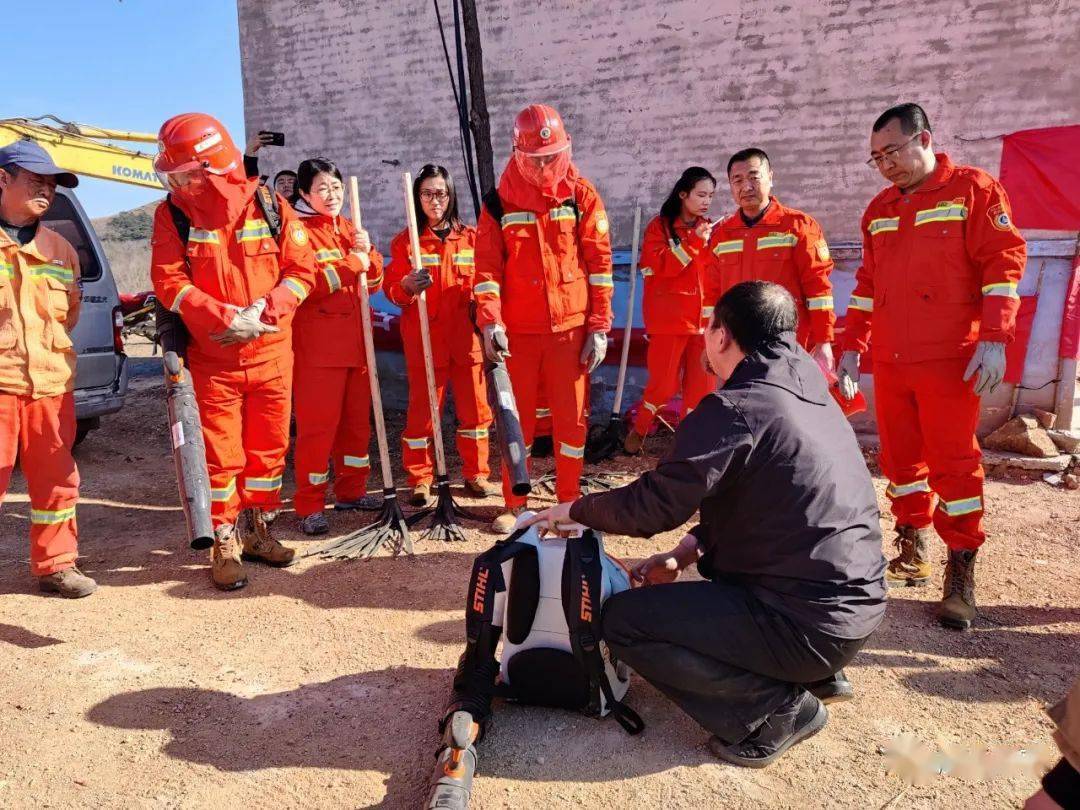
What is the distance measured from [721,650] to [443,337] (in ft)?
11.4

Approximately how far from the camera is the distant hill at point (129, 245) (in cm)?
2403

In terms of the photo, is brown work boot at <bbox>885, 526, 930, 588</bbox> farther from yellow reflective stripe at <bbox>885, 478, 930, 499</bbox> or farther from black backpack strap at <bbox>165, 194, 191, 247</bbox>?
black backpack strap at <bbox>165, 194, 191, 247</bbox>

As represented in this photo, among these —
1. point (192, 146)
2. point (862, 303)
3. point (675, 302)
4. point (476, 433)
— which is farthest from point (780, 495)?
point (675, 302)

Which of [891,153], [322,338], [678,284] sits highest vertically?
[891,153]

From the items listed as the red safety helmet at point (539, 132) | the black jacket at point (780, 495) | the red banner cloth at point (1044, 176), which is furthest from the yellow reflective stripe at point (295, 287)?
the red banner cloth at point (1044, 176)

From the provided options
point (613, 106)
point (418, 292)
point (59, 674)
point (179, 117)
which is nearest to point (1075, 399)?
point (613, 106)

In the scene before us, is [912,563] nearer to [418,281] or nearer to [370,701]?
[370,701]

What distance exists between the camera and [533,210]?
444 centimetres

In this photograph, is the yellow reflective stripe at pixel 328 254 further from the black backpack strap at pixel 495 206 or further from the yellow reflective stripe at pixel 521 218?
the yellow reflective stripe at pixel 521 218

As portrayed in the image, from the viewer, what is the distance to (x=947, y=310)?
3.55 metres

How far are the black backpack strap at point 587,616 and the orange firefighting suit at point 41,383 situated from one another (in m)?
2.72

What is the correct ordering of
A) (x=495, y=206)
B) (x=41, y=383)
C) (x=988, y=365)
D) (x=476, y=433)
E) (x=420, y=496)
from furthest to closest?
(x=476, y=433)
(x=420, y=496)
(x=495, y=206)
(x=41, y=383)
(x=988, y=365)

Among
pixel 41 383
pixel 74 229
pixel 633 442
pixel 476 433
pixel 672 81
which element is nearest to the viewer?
pixel 41 383

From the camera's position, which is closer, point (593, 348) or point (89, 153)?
point (593, 348)
